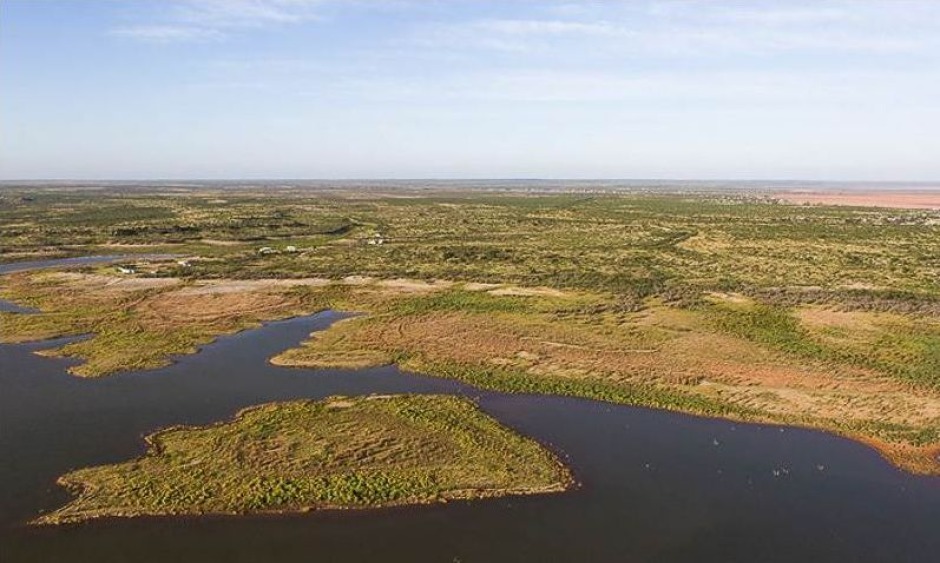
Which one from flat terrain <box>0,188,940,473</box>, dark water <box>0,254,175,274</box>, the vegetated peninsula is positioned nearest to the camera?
the vegetated peninsula

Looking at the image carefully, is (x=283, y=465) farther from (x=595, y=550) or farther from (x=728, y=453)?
(x=728, y=453)

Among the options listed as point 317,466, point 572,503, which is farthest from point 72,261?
point 572,503

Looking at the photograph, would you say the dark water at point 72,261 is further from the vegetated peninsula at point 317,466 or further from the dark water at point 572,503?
the vegetated peninsula at point 317,466

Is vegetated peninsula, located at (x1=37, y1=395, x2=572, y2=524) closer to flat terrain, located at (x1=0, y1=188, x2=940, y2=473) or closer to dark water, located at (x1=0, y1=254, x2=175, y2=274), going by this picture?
flat terrain, located at (x1=0, y1=188, x2=940, y2=473)

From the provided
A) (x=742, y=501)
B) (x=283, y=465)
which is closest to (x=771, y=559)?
(x=742, y=501)

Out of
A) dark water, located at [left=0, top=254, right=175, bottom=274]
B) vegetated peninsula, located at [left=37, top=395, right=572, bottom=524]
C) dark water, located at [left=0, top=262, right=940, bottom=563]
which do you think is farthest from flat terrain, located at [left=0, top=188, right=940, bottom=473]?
vegetated peninsula, located at [left=37, top=395, right=572, bottom=524]

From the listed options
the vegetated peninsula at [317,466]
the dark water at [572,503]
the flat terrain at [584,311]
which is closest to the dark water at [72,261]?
the flat terrain at [584,311]
